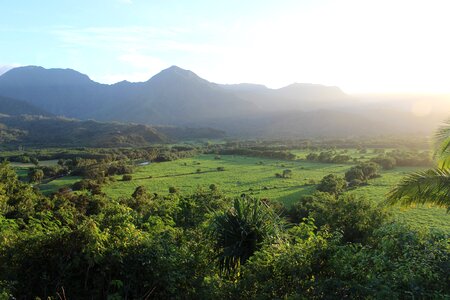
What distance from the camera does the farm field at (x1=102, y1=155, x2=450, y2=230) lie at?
164 ft

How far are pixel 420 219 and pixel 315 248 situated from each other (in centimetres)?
3672

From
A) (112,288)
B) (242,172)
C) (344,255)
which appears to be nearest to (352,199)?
(344,255)

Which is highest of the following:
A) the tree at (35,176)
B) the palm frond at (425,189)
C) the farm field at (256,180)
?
the palm frond at (425,189)

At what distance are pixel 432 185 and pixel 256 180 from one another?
58.0m

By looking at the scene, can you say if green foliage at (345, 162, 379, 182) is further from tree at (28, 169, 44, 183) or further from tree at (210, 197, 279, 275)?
tree at (210, 197, 279, 275)

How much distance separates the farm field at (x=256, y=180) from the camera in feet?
164

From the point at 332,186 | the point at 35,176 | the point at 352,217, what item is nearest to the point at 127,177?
the point at 35,176

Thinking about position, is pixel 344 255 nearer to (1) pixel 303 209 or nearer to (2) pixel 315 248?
(2) pixel 315 248

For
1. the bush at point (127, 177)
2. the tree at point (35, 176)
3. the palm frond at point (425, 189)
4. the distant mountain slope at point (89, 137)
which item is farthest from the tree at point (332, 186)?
the distant mountain slope at point (89, 137)

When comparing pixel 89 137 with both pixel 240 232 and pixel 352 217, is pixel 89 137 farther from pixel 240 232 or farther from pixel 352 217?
pixel 240 232

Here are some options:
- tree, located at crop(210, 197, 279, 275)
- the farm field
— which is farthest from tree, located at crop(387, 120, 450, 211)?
the farm field

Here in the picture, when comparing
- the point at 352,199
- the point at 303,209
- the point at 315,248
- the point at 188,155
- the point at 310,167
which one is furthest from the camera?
the point at 188,155

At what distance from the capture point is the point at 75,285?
828 centimetres

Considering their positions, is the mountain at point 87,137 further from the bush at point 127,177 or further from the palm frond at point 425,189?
the palm frond at point 425,189
